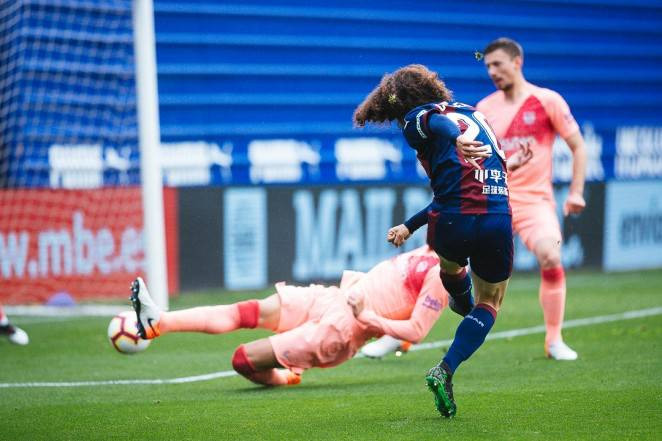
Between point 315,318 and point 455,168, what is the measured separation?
1395mm

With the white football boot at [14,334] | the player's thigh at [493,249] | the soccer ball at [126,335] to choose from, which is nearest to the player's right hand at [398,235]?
the player's thigh at [493,249]

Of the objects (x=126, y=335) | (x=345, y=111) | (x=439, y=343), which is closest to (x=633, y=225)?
(x=345, y=111)

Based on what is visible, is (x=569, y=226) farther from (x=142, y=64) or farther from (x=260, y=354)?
(x=260, y=354)

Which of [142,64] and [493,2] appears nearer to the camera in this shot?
[142,64]

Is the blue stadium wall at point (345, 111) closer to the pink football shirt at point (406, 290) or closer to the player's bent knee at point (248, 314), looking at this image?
the pink football shirt at point (406, 290)

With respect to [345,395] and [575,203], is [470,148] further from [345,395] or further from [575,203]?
[575,203]

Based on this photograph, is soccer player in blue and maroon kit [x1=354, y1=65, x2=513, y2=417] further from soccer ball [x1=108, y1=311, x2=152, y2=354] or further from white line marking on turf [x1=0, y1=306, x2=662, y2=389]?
white line marking on turf [x1=0, y1=306, x2=662, y2=389]

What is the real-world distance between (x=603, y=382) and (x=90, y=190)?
6233 millimetres

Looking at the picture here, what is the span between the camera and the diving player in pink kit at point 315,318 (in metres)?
5.73

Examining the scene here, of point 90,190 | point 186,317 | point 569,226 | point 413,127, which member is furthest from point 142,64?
point 569,226

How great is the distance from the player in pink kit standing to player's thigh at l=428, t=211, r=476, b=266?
7.15ft

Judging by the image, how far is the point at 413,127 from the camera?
4.87 meters

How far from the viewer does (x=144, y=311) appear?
5582 millimetres

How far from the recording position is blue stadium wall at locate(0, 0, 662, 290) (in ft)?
37.9
